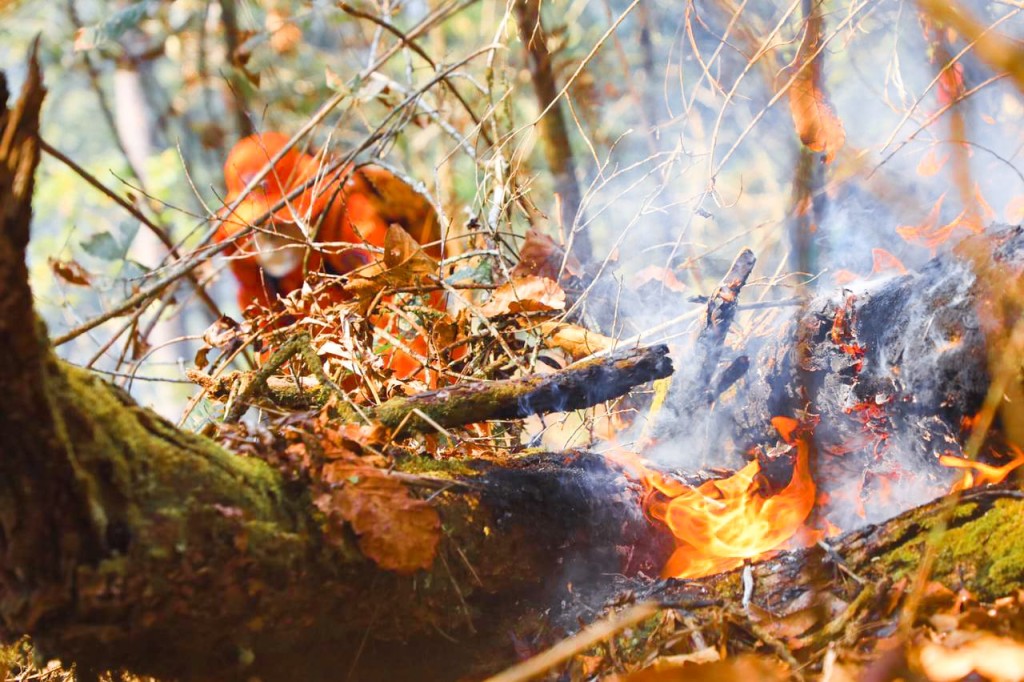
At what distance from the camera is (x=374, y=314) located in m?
2.72

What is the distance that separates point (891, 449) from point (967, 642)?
875 millimetres

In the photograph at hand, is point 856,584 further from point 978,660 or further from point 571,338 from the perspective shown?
point 571,338

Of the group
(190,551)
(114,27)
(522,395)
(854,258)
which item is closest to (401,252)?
(522,395)

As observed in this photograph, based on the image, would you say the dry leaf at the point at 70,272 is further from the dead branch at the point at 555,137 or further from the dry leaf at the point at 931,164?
the dry leaf at the point at 931,164

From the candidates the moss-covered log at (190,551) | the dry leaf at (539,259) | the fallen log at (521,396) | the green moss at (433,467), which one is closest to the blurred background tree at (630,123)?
the dry leaf at (539,259)

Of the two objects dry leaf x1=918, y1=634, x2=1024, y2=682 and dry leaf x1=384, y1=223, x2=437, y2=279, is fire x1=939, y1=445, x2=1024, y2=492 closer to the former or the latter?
dry leaf x1=918, y1=634, x2=1024, y2=682

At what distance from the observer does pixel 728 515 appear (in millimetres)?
2068

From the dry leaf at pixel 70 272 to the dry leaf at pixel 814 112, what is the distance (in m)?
3.52

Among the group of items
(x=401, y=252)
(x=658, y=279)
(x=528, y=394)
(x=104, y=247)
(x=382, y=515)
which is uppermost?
(x=104, y=247)

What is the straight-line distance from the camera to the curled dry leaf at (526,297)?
8.82 ft

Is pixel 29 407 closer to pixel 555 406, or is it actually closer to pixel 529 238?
pixel 555 406

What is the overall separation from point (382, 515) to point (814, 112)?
243 cm

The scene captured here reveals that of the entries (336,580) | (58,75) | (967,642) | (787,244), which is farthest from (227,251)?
(58,75)

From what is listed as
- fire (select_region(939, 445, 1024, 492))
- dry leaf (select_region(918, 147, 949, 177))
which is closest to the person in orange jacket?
dry leaf (select_region(918, 147, 949, 177))
